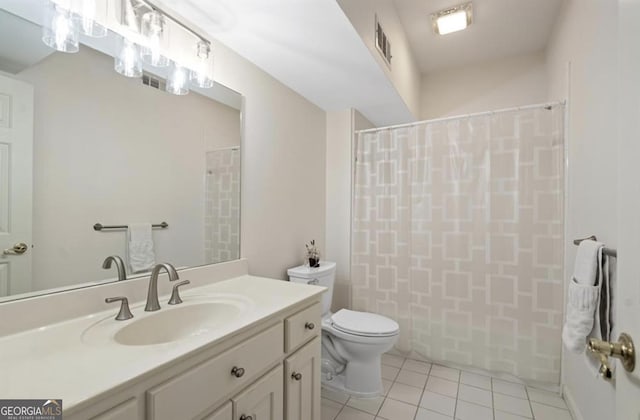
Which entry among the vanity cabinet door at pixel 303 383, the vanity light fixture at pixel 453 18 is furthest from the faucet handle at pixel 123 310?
the vanity light fixture at pixel 453 18

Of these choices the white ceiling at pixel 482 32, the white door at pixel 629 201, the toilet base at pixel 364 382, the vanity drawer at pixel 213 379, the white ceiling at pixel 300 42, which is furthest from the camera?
the white ceiling at pixel 482 32

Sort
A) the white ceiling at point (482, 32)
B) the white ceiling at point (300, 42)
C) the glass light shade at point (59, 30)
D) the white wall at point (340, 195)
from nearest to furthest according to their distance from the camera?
the glass light shade at point (59, 30)
the white ceiling at point (300, 42)
the white ceiling at point (482, 32)
the white wall at point (340, 195)

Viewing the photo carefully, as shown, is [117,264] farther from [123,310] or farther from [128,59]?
[128,59]

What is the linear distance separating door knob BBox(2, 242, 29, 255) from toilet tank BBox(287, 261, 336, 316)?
1314 mm

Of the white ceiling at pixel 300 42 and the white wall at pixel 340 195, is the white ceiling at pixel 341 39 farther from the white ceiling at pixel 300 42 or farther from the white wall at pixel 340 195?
the white wall at pixel 340 195

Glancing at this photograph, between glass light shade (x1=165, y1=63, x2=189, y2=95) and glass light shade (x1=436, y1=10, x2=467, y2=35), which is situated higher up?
glass light shade (x1=436, y1=10, x2=467, y2=35)

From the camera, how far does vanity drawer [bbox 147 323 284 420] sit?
708mm

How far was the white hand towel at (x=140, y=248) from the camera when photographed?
3.92 ft

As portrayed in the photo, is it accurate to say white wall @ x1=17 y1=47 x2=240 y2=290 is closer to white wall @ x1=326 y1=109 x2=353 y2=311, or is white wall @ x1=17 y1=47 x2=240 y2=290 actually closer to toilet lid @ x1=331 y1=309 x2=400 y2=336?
toilet lid @ x1=331 y1=309 x2=400 y2=336

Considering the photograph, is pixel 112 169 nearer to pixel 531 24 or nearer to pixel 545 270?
pixel 545 270

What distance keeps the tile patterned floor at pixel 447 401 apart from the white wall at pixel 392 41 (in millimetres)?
2116

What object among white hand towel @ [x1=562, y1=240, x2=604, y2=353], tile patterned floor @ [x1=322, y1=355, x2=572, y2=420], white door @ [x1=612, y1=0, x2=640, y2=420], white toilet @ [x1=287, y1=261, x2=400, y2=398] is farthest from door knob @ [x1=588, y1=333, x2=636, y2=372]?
tile patterned floor @ [x1=322, y1=355, x2=572, y2=420]

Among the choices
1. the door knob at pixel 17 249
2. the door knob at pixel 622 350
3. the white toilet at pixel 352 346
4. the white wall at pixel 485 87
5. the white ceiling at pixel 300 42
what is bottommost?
the white toilet at pixel 352 346

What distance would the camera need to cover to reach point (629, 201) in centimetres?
57
